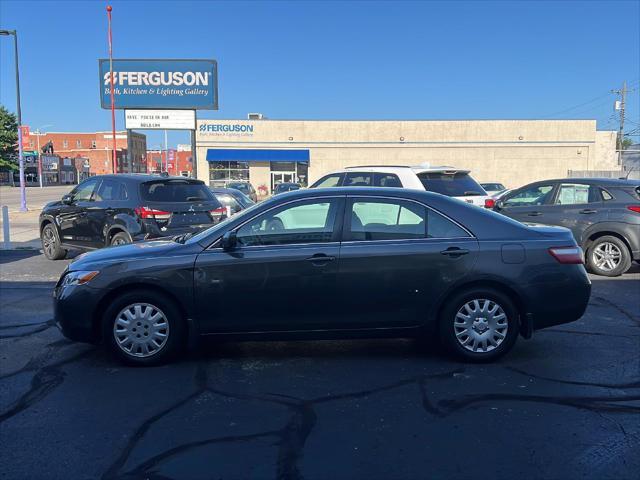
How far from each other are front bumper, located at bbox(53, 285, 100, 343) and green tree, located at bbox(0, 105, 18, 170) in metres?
75.5

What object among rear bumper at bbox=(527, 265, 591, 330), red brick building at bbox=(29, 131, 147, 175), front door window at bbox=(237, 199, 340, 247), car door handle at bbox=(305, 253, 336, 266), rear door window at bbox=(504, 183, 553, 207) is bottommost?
rear bumper at bbox=(527, 265, 591, 330)

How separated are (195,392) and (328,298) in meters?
1.35

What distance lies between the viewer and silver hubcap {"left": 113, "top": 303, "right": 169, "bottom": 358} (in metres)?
4.94

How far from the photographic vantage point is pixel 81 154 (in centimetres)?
10994

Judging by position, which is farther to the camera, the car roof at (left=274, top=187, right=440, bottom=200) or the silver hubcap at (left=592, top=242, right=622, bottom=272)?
the silver hubcap at (left=592, top=242, right=622, bottom=272)

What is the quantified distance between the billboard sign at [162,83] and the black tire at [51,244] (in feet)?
40.5

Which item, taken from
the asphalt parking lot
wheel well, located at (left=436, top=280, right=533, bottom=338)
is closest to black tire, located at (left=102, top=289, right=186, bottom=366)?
the asphalt parking lot

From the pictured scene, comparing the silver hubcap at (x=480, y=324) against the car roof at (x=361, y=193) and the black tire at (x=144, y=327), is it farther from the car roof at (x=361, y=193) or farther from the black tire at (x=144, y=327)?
the black tire at (x=144, y=327)

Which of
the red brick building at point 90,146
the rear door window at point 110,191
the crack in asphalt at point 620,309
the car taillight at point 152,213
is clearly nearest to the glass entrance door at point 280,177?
the rear door window at point 110,191

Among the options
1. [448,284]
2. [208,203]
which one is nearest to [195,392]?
[448,284]

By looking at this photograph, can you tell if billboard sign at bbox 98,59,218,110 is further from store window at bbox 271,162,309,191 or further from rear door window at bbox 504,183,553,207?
store window at bbox 271,162,309,191

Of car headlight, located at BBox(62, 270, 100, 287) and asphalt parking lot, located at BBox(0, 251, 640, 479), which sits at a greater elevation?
car headlight, located at BBox(62, 270, 100, 287)

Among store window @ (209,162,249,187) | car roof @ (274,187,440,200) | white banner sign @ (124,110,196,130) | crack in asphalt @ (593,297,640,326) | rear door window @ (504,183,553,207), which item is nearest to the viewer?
car roof @ (274,187,440,200)

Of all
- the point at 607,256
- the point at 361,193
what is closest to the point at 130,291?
the point at 361,193
